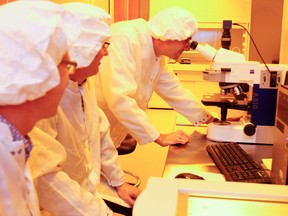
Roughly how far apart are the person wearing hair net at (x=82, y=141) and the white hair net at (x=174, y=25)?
0.58m

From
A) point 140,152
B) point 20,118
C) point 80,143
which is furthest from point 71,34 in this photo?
point 140,152

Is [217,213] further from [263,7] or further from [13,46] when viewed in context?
[263,7]

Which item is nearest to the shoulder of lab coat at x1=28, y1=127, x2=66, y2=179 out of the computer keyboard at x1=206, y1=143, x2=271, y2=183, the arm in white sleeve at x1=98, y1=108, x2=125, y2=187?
the arm in white sleeve at x1=98, y1=108, x2=125, y2=187

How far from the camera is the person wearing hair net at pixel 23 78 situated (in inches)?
28.4

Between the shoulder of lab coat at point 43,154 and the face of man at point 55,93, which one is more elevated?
the face of man at point 55,93

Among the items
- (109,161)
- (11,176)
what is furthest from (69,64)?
(109,161)

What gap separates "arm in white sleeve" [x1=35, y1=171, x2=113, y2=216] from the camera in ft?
3.95

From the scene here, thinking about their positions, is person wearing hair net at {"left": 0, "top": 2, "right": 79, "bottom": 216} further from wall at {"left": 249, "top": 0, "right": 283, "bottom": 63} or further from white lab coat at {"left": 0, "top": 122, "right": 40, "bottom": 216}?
wall at {"left": 249, "top": 0, "right": 283, "bottom": 63}

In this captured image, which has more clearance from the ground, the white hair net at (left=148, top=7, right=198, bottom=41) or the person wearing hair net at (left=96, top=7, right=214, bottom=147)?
the white hair net at (left=148, top=7, right=198, bottom=41)

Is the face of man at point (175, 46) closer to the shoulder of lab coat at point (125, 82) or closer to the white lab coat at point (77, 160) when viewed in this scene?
the shoulder of lab coat at point (125, 82)

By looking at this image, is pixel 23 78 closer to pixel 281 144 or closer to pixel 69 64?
pixel 69 64

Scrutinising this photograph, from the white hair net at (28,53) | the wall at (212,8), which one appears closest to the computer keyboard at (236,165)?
the white hair net at (28,53)

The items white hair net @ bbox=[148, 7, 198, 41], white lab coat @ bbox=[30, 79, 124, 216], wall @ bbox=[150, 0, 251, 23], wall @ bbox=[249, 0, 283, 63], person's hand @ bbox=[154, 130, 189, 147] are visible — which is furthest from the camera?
wall @ bbox=[150, 0, 251, 23]

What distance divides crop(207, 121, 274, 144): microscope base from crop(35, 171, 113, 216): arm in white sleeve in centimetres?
79
